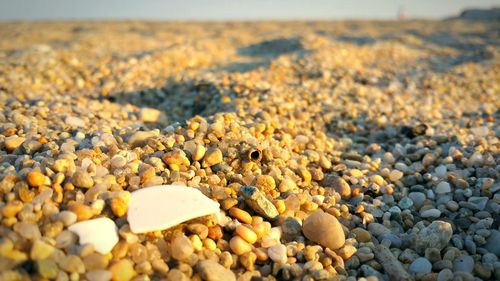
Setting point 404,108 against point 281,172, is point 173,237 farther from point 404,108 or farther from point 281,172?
point 404,108

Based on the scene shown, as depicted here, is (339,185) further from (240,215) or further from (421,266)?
(240,215)

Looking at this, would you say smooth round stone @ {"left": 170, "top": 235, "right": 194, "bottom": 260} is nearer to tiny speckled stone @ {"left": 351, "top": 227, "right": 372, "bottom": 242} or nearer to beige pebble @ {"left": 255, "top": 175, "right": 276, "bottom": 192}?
beige pebble @ {"left": 255, "top": 175, "right": 276, "bottom": 192}

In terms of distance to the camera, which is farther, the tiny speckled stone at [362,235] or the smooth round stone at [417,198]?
the smooth round stone at [417,198]

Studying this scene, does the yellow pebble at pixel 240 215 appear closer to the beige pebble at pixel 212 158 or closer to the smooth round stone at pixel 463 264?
the beige pebble at pixel 212 158

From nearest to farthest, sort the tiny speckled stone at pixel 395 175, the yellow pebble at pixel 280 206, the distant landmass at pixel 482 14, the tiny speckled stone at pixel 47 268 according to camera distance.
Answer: the tiny speckled stone at pixel 47 268 < the yellow pebble at pixel 280 206 < the tiny speckled stone at pixel 395 175 < the distant landmass at pixel 482 14

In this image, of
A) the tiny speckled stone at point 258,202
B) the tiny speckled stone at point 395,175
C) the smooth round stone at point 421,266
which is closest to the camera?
the smooth round stone at point 421,266

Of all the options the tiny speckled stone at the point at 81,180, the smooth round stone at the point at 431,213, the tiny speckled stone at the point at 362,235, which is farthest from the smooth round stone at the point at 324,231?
the tiny speckled stone at the point at 81,180

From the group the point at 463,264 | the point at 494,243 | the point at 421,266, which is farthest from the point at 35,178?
the point at 494,243
